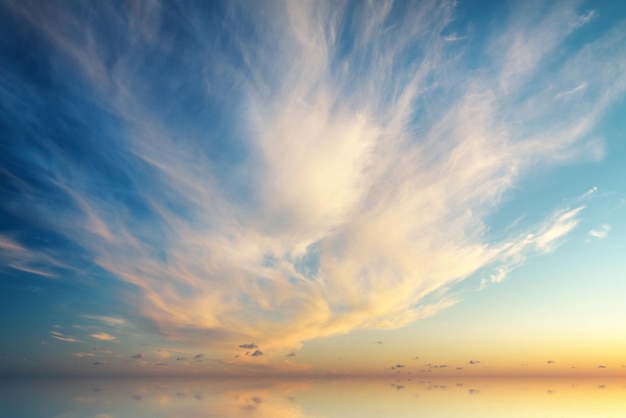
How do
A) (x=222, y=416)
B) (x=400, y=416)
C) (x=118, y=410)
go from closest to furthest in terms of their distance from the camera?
(x=222, y=416) → (x=400, y=416) → (x=118, y=410)

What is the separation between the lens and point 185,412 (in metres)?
77.2

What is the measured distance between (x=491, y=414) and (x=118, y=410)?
313 feet

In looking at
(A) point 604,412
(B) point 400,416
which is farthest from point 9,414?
(A) point 604,412

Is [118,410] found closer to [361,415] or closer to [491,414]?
[361,415]

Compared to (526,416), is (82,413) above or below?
above

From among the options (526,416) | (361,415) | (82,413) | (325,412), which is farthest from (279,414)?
(526,416)

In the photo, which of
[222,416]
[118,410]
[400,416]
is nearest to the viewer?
[222,416]

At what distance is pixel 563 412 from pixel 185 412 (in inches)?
3773

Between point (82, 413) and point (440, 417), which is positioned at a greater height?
point (82, 413)

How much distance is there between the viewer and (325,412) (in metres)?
80.7

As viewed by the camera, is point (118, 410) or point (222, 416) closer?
point (222, 416)

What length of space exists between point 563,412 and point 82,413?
11996 centimetres

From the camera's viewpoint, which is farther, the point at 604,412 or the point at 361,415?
the point at 604,412

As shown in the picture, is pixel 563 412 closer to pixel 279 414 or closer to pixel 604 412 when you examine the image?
pixel 604 412
